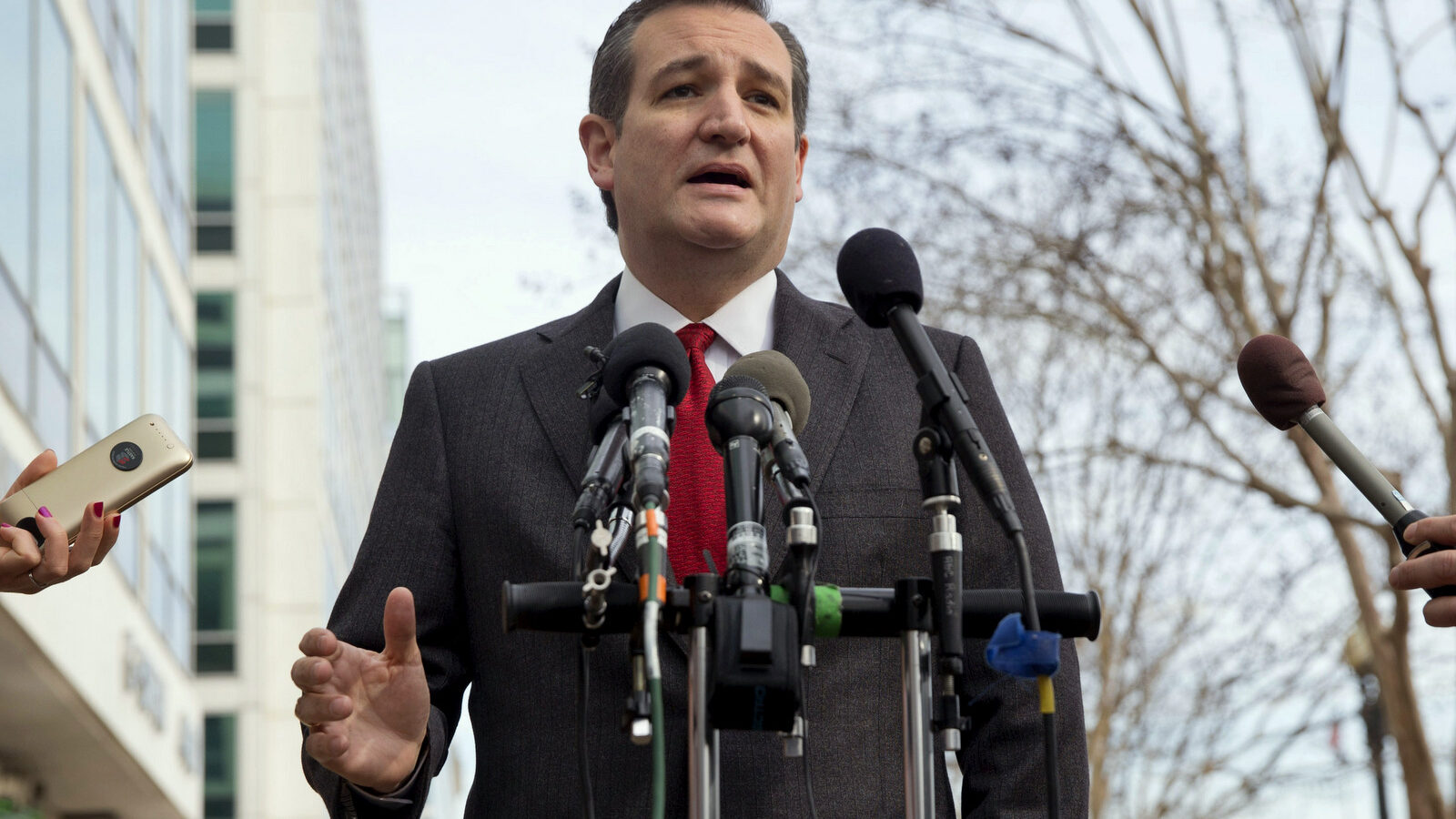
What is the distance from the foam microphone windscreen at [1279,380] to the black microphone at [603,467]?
A: 1093mm

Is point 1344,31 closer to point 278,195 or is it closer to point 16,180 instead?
point 16,180

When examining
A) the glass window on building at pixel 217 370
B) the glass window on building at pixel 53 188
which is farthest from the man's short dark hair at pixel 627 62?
the glass window on building at pixel 217 370

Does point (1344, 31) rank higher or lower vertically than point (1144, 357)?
higher

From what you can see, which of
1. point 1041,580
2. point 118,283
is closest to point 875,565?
point 1041,580

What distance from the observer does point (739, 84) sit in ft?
11.5

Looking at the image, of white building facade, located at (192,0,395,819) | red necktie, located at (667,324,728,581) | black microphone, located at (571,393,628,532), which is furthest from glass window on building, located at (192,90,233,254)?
black microphone, located at (571,393,628,532)

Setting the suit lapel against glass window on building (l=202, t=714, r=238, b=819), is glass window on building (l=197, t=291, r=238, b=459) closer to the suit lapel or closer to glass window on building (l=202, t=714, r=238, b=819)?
glass window on building (l=202, t=714, r=238, b=819)

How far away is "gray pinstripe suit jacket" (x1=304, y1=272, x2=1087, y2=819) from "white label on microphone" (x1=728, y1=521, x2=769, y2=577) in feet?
2.57

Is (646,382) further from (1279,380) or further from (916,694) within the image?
(1279,380)

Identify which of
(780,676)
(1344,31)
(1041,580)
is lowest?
(780,676)

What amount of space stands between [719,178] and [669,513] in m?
0.68

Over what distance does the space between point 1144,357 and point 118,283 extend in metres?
11.5

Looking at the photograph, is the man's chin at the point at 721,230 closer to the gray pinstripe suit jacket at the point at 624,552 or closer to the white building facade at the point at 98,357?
the gray pinstripe suit jacket at the point at 624,552

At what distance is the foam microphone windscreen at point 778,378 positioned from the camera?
256 cm
